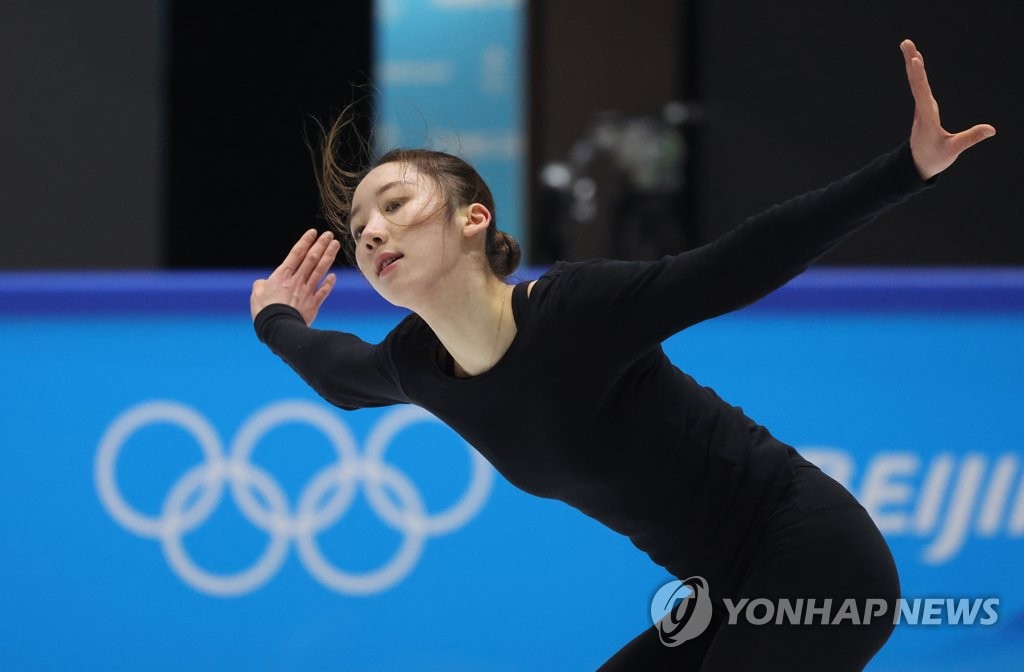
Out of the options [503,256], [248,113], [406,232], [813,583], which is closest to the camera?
[813,583]

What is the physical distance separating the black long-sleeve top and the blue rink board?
3.79ft

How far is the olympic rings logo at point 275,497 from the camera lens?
338 centimetres

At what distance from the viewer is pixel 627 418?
84.6 inches

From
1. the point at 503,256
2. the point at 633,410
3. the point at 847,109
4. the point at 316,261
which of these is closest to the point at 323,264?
the point at 316,261

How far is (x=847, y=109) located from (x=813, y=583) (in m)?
5.32

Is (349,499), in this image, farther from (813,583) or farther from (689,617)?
(813,583)

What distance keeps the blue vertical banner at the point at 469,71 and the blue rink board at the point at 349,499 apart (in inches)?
238

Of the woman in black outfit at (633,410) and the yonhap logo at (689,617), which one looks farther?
the yonhap logo at (689,617)

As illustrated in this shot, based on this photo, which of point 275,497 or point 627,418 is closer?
point 627,418

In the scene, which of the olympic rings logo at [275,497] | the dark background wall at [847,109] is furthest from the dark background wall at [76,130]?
the olympic rings logo at [275,497]

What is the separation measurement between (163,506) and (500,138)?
6644mm

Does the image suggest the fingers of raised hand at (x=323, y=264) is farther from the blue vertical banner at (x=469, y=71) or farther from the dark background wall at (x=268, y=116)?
the blue vertical banner at (x=469, y=71)

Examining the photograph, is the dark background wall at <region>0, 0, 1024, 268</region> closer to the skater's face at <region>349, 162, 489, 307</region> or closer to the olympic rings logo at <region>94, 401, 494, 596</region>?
the olympic rings logo at <region>94, 401, 494, 596</region>

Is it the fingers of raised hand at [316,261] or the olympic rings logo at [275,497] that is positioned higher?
the fingers of raised hand at [316,261]
